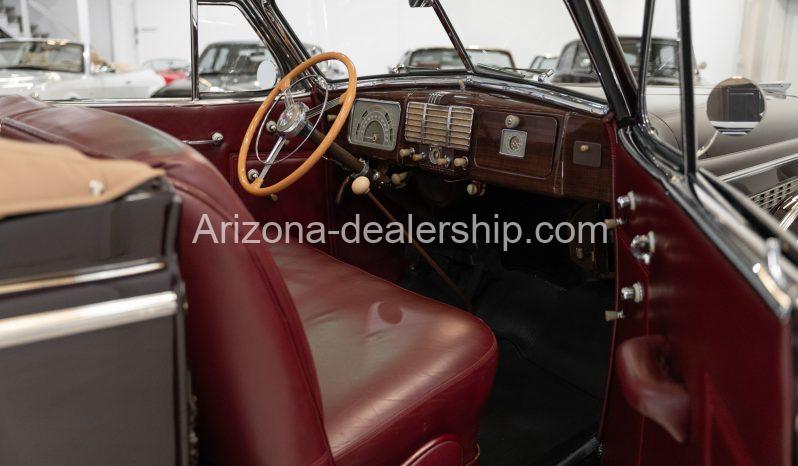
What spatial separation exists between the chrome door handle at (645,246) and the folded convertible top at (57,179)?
0.87 m

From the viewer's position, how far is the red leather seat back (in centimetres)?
80

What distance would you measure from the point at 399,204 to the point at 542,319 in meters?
0.81

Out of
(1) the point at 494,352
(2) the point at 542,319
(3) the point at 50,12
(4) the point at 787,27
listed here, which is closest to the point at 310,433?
(1) the point at 494,352

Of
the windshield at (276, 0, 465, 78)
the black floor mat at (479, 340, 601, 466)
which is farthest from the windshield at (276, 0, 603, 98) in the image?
the black floor mat at (479, 340, 601, 466)

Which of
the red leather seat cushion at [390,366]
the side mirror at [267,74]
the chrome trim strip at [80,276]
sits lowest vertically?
the red leather seat cushion at [390,366]

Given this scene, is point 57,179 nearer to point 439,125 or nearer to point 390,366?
point 390,366

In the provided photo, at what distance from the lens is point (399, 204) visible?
2758mm

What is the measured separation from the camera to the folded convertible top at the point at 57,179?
0.63 metres

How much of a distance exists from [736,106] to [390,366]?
84cm

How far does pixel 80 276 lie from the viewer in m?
0.67

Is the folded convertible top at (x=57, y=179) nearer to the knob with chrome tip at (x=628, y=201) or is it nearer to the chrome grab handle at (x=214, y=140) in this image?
the knob with chrome tip at (x=628, y=201)

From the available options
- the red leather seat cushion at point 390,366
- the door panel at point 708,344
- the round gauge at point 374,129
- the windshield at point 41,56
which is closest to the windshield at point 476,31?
the round gauge at point 374,129

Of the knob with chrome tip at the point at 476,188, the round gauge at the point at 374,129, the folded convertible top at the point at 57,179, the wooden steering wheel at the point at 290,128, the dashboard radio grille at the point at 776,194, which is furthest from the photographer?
the round gauge at the point at 374,129

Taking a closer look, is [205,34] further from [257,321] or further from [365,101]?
[257,321]
